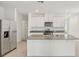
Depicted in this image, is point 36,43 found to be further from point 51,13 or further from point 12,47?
point 51,13

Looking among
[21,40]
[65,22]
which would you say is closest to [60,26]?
[65,22]

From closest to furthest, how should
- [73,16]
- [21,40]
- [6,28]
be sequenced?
[6,28], [73,16], [21,40]

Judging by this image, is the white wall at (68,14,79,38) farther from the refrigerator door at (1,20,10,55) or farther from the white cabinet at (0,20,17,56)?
the refrigerator door at (1,20,10,55)

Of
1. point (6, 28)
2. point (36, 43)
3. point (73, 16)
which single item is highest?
point (73, 16)

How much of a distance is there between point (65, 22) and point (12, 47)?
322 centimetres

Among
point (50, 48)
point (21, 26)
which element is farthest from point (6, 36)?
point (21, 26)

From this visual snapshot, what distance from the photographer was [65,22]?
24.8 ft

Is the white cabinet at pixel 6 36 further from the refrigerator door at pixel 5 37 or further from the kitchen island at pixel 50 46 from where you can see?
the kitchen island at pixel 50 46

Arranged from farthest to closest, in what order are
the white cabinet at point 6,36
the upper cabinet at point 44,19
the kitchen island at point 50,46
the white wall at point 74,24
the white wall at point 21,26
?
the white wall at point 21,26 → the upper cabinet at point 44,19 → the white wall at point 74,24 → the white cabinet at point 6,36 → the kitchen island at point 50,46

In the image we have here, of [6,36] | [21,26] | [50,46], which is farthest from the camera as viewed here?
[21,26]

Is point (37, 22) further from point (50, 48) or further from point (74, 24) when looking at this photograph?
point (50, 48)

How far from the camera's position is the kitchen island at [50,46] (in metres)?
4.65

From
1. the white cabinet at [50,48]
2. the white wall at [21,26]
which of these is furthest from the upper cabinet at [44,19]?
the white cabinet at [50,48]

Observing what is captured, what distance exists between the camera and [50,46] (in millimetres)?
4738
